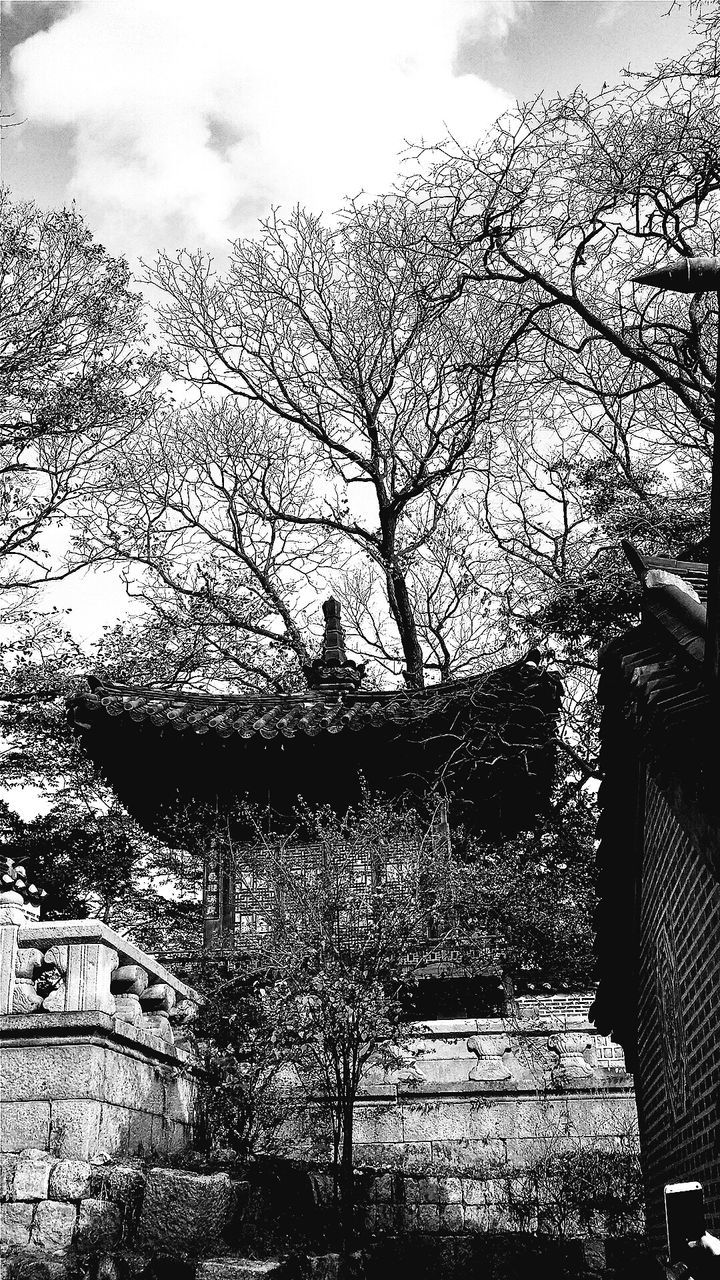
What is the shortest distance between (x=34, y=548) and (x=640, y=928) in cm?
1279

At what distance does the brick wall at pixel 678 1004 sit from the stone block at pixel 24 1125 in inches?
160

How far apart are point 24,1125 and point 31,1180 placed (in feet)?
1.60

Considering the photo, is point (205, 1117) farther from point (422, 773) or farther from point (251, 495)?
point (251, 495)

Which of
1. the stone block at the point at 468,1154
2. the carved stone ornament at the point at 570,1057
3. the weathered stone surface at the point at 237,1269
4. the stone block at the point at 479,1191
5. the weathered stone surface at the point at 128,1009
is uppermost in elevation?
the weathered stone surface at the point at 128,1009

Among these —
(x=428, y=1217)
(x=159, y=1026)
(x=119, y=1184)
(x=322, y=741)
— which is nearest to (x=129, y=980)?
(x=159, y=1026)

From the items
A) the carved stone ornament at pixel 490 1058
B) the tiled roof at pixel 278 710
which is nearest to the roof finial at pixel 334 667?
the tiled roof at pixel 278 710

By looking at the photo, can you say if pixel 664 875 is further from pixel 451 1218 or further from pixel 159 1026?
pixel 159 1026

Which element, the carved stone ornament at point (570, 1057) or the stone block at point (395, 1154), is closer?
the stone block at point (395, 1154)

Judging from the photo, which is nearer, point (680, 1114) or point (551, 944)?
point (680, 1114)

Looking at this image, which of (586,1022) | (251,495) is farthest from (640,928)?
(251,495)

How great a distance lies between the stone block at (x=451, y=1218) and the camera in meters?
8.27

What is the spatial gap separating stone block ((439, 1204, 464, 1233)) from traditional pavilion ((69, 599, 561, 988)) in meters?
3.83

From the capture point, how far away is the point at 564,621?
43.6 ft

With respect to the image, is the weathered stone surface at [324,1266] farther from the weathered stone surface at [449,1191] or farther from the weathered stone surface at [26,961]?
the weathered stone surface at [26,961]
